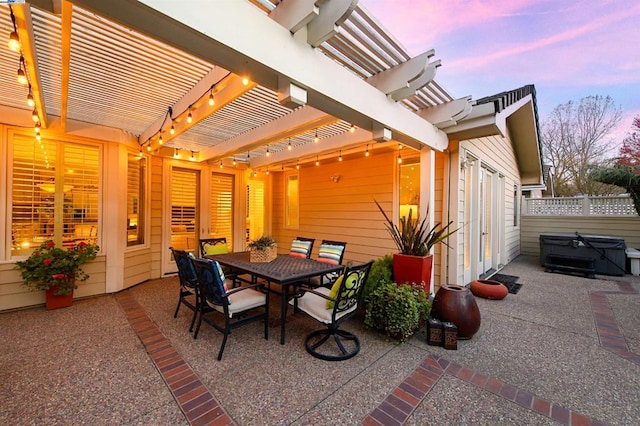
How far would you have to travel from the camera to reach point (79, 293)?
4238mm

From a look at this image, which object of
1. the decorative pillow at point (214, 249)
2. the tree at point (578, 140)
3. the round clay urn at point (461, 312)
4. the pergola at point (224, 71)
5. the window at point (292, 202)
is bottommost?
the round clay urn at point (461, 312)

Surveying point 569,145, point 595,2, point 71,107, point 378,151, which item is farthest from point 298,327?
point 569,145

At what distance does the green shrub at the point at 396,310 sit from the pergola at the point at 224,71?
5.85ft

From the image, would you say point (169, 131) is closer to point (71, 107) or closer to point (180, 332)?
point (71, 107)

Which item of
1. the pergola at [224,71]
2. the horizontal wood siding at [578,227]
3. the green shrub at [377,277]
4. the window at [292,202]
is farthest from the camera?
the window at [292,202]

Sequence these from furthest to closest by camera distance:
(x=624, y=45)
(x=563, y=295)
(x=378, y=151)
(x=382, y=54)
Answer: (x=624, y=45), (x=378, y=151), (x=563, y=295), (x=382, y=54)

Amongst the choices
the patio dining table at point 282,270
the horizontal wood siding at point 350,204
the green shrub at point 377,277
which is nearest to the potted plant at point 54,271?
the patio dining table at point 282,270

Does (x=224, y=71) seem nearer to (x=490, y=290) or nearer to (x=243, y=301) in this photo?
(x=243, y=301)

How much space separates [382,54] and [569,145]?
15970mm

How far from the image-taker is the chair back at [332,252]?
4.31m

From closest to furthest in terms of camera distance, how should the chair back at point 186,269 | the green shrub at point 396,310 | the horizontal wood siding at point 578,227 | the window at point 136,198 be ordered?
1. the green shrub at point 396,310
2. the chair back at point 186,269
3. the window at point 136,198
4. the horizontal wood siding at point 578,227

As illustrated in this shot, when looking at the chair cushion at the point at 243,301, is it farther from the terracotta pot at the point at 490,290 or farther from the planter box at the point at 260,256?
the terracotta pot at the point at 490,290

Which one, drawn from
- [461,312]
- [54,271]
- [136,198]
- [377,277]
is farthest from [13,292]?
[461,312]

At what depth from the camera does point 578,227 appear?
7.40 m
